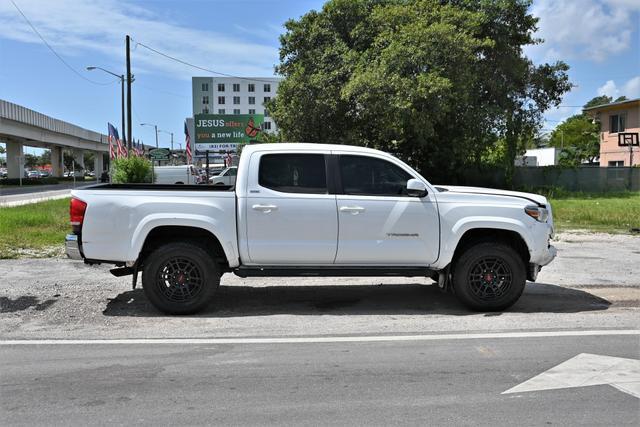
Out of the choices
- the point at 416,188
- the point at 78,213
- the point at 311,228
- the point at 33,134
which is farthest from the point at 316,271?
the point at 33,134

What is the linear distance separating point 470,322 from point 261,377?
110 inches

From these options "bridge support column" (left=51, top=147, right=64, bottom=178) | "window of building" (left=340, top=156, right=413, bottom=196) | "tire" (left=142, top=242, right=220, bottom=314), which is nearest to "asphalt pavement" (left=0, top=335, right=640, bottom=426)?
"tire" (left=142, top=242, right=220, bottom=314)

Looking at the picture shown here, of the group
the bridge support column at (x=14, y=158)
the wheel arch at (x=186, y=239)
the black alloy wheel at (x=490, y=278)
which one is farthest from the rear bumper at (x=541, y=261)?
the bridge support column at (x=14, y=158)

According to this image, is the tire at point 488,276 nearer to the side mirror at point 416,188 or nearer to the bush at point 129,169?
the side mirror at point 416,188

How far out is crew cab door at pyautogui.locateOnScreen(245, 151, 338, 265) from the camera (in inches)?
257

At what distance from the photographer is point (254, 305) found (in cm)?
732

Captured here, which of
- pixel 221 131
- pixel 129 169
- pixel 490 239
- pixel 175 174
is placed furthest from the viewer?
pixel 221 131

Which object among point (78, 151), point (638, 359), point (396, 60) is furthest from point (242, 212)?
point (78, 151)

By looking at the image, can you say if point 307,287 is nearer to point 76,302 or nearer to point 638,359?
point 76,302

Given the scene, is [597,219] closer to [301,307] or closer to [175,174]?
[301,307]

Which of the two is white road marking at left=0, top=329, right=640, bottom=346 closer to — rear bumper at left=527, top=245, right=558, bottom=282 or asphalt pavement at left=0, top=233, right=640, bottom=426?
asphalt pavement at left=0, top=233, right=640, bottom=426

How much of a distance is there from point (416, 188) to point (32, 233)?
10.4m

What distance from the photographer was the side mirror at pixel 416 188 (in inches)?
258

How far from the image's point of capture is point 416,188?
656cm
